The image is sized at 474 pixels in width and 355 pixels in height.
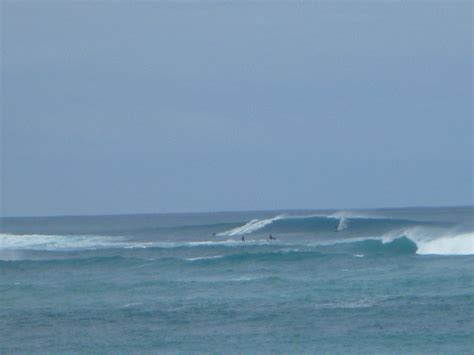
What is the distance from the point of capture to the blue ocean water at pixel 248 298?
53.4 feet

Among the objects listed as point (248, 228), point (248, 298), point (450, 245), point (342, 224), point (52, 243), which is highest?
point (342, 224)

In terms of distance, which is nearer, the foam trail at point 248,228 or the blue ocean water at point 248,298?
the blue ocean water at point 248,298

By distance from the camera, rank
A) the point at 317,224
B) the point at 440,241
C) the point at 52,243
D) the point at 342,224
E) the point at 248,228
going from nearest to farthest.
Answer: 1. the point at 440,241
2. the point at 52,243
3. the point at 342,224
4. the point at 248,228
5. the point at 317,224

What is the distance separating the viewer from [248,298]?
69.4ft

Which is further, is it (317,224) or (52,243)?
(317,224)

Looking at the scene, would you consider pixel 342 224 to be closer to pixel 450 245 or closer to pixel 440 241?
pixel 440 241

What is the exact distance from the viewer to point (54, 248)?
38906 mm

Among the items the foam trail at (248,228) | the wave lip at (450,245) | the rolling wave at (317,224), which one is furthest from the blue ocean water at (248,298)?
the rolling wave at (317,224)

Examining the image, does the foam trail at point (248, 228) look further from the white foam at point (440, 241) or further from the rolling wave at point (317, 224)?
the white foam at point (440, 241)

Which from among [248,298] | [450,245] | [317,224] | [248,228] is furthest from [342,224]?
[248,298]

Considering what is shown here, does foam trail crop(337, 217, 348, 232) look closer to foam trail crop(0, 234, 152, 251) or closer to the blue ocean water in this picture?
the blue ocean water

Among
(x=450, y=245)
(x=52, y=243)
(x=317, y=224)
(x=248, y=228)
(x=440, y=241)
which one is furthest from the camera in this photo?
(x=317, y=224)

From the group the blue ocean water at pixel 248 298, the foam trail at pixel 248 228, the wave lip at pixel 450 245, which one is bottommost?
the blue ocean water at pixel 248 298

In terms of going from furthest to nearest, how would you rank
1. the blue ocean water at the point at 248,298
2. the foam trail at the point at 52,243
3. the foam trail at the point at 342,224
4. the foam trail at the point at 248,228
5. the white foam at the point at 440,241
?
the foam trail at the point at 248,228
the foam trail at the point at 342,224
the foam trail at the point at 52,243
the white foam at the point at 440,241
the blue ocean water at the point at 248,298
